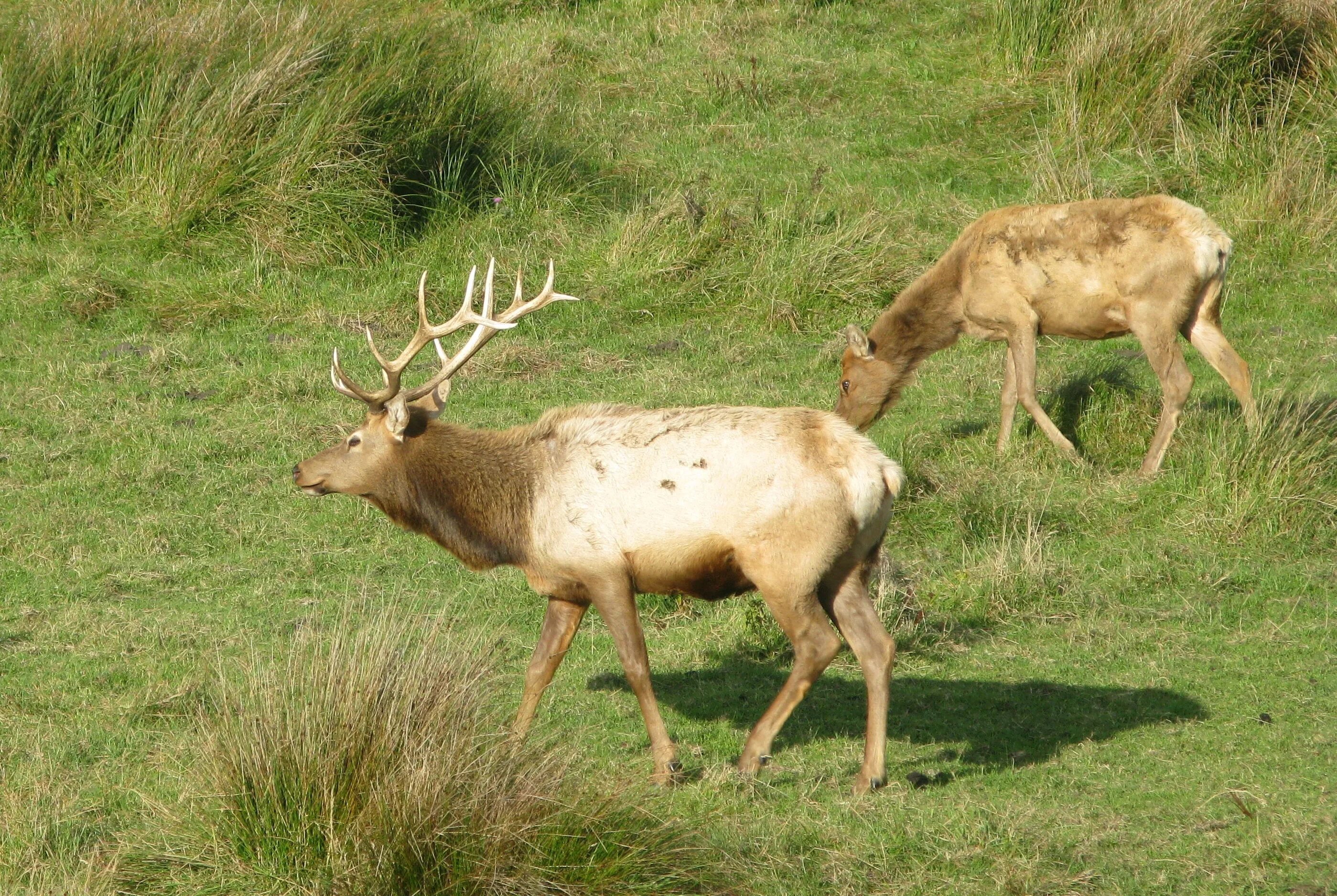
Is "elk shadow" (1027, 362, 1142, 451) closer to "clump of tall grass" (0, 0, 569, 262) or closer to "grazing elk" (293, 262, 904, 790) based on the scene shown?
"grazing elk" (293, 262, 904, 790)

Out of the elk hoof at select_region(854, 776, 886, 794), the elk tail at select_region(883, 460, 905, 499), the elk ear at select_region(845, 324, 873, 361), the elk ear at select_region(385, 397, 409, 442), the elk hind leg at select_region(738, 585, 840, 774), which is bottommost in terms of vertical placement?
the elk hoof at select_region(854, 776, 886, 794)

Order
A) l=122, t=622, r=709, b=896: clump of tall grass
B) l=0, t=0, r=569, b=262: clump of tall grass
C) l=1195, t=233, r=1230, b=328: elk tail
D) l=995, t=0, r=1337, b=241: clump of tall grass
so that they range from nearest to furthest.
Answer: l=122, t=622, r=709, b=896: clump of tall grass → l=1195, t=233, r=1230, b=328: elk tail → l=0, t=0, r=569, b=262: clump of tall grass → l=995, t=0, r=1337, b=241: clump of tall grass

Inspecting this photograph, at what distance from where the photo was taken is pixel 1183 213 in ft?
34.4

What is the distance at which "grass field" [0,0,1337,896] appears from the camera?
249 inches

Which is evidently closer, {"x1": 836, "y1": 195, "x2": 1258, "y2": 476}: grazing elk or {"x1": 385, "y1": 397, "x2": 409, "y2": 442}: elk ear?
{"x1": 385, "y1": 397, "x2": 409, "y2": 442}: elk ear

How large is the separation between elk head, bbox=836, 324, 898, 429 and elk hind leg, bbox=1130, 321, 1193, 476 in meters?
1.77

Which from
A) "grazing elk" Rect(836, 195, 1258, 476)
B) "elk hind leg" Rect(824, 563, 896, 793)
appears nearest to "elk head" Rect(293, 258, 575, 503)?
"elk hind leg" Rect(824, 563, 896, 793)

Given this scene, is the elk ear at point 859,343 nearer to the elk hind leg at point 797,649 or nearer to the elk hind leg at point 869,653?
the elk hind leg at point 869,653

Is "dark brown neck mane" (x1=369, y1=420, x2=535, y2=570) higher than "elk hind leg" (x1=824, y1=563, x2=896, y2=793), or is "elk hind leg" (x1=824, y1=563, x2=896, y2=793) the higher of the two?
"dark brown neck mane" (x1=369, y1=420, x2=535, y2=570)

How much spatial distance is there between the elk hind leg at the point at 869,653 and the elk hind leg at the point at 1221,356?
5.06m

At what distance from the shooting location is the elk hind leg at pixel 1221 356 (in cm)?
1074

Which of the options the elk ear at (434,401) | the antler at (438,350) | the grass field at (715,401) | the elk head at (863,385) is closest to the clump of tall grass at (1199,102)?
the grass field at (715,401)

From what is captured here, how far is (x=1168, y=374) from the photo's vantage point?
10484 millimetres

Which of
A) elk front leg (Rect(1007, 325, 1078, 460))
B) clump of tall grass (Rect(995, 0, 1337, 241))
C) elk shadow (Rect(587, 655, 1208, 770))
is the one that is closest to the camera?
elk shadow (Rect(587, 655, 1208, 770))
